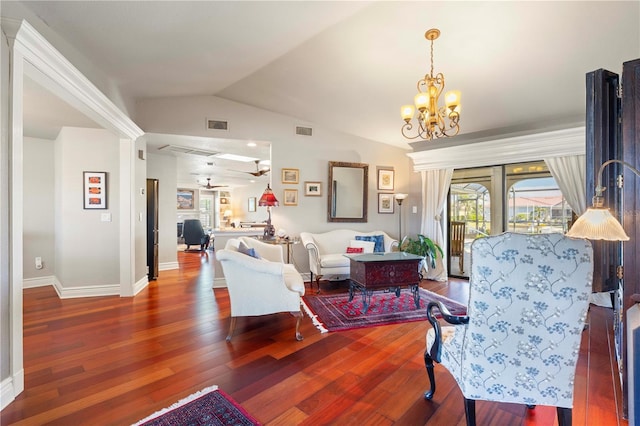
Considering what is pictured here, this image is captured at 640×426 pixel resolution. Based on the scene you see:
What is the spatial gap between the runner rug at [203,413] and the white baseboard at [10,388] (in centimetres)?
91

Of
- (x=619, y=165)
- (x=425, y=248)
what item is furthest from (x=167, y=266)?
(x=619, y=165)

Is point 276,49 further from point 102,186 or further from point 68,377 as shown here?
point 68,377

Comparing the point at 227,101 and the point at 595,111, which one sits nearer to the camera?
the point at 595,111

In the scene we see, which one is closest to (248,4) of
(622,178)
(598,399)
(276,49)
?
(276,49)

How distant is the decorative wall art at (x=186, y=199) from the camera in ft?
37.2

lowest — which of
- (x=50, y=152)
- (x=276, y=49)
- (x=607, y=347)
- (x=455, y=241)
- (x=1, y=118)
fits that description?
(x=607, y=347)

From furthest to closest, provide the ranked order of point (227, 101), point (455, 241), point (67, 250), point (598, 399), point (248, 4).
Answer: point (455, 241) → point (227, 101) → point (67, 250) → point (248, 4) → point (598, 399)

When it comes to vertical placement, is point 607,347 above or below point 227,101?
below

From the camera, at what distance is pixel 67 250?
154 inches

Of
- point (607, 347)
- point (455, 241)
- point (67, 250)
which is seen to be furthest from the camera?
point (455, 241)

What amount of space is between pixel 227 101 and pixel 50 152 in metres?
3.08

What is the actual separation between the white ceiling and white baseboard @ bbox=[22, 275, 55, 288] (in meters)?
3.38

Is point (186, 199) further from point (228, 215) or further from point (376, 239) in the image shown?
point (376, 239)

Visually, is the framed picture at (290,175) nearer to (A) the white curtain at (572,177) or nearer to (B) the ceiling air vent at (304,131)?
(B) the ceiling air vent at (304,131)
